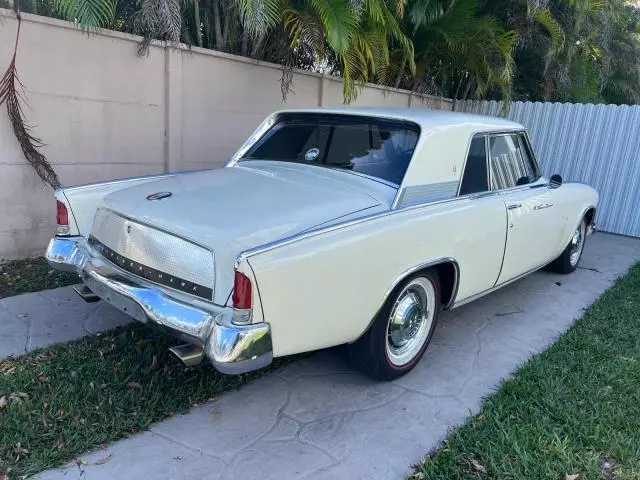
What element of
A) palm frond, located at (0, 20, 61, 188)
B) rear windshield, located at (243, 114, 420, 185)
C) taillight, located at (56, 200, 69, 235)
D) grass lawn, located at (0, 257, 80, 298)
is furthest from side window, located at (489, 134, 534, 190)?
palm frond, located at (0, 20, 61, 188)

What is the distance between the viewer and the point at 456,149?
3902 millimetres

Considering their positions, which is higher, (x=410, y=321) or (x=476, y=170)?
(x=476, y=170)

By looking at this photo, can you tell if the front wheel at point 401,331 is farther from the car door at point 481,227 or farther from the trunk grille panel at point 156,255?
the trunk grille panel at point 156,255

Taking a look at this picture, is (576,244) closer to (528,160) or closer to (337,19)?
(528,160)

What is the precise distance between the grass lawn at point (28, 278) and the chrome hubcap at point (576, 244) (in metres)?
5.21

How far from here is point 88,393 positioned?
10.0 ft

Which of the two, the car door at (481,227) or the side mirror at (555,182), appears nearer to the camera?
the car door at (481,227)

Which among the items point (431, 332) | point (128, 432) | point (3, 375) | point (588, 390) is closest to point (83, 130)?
point (3, 375)

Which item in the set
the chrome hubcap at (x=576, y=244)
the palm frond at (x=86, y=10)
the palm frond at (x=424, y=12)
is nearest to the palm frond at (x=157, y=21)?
the palm frond at (x=86, y=10)

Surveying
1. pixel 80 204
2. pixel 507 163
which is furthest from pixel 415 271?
pixel 80 204

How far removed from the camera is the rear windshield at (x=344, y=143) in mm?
3730

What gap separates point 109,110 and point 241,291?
12.7 ft

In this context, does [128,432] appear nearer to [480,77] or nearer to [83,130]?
[83,130]

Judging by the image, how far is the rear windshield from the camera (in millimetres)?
Answer: 3730
